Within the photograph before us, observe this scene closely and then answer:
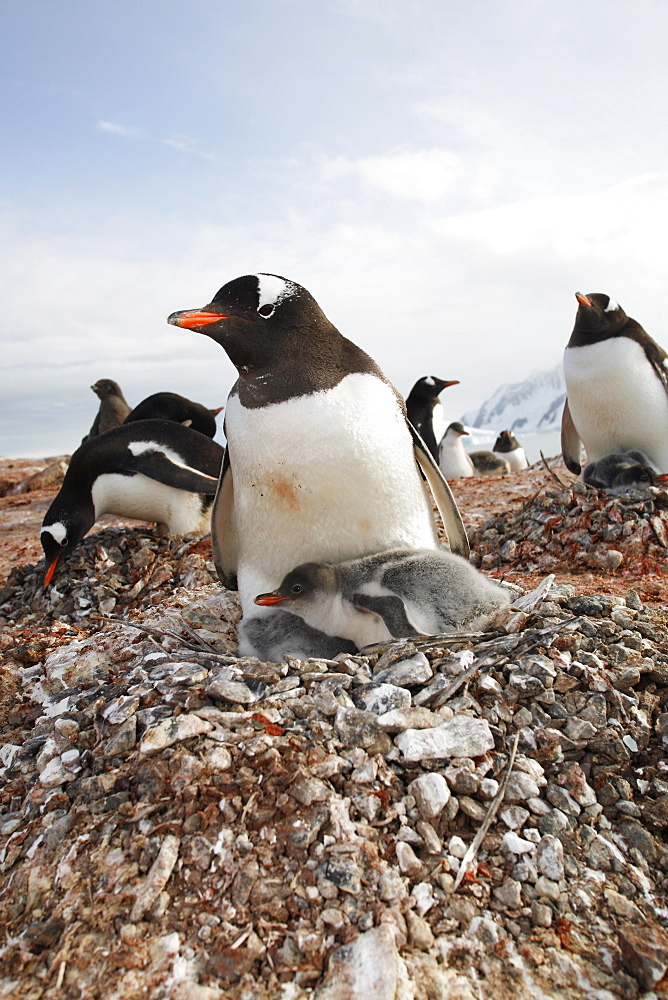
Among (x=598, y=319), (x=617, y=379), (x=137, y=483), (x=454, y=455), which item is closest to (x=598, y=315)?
(x=598, y=319)

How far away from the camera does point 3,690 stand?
2.51 m

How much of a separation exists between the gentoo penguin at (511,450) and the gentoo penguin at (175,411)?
31.6ft

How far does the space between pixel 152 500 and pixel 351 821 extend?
14.7 ft

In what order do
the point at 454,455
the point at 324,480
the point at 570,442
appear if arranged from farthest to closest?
the point at 454,455 < the point at 570,442 < the point at 324,480

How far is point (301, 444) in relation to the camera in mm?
2582

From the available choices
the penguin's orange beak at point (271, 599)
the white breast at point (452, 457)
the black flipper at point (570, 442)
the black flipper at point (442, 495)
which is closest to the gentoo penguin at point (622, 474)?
the black flipper at point (570, 442)

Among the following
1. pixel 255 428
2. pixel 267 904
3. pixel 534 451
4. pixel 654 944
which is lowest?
pixel 534 451

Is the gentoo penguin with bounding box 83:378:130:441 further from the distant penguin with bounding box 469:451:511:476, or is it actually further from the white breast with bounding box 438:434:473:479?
the distant penguin with bounding box 469:451:511:476

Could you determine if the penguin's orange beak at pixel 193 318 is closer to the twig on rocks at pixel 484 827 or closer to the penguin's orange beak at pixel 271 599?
the penguin's orange beak at pixel 271 599

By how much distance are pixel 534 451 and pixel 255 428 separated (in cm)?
1973

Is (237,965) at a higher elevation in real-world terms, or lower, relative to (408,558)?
lower

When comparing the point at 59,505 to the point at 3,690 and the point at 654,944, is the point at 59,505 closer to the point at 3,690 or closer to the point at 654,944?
the point at 3,690

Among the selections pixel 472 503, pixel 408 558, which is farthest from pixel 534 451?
pixel 408 558

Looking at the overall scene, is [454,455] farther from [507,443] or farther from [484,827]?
[484,827]
